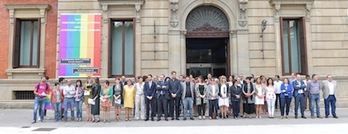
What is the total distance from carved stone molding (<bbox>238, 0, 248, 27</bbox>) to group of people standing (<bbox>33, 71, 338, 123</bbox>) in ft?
14.8

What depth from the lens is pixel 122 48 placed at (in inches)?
749

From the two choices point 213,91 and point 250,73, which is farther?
point 250,73

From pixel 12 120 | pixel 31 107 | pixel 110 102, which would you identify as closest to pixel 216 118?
pixel 110 102

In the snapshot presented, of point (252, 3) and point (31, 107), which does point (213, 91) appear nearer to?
point (252, 3)

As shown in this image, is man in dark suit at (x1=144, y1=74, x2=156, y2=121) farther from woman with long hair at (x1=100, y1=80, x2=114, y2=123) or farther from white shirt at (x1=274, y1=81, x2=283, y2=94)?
white shirt at (x1=274, y1=81, x2=283, y2=94)

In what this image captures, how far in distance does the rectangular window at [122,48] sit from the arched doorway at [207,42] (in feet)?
11.1

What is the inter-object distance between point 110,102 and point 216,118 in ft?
15.4

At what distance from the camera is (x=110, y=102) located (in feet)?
46.2

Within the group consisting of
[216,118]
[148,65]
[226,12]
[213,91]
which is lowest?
[216,118]

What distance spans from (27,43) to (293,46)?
15.7 m

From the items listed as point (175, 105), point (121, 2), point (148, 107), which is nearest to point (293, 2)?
point (175, 105)

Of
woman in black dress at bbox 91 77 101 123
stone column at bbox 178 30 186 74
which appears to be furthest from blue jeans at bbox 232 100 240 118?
woman in black dress at bbox 91 77 101 123

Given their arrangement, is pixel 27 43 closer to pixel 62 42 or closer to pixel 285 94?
pixel 62 42

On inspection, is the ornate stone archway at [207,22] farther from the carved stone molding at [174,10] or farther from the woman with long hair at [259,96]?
the woman with long hair at [259,96]
